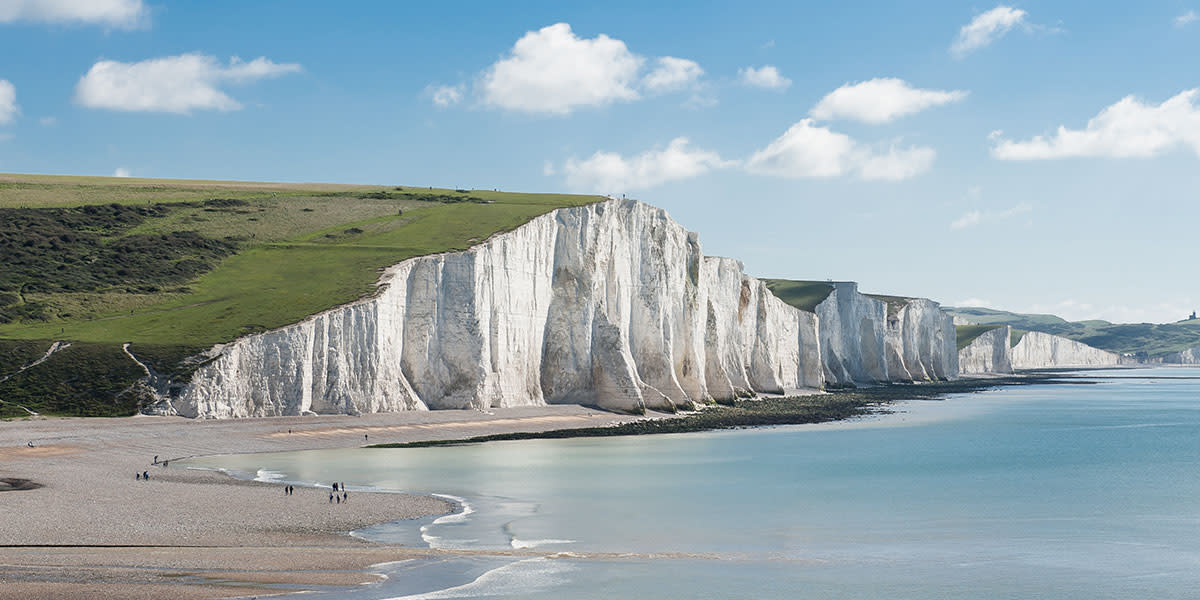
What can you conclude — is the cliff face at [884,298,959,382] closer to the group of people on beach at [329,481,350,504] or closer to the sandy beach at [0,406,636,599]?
the sandy beach at [0,406,636,599]

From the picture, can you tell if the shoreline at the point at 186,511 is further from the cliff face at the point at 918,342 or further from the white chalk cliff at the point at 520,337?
the cliff face at the point at 918,342

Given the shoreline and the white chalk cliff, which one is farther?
the white chalk cliff

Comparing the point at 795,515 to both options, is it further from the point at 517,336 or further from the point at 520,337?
the point at 520,337

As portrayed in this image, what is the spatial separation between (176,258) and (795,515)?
47.7 metres

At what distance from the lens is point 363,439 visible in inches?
1917

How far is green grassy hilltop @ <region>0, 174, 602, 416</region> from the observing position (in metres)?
48.8

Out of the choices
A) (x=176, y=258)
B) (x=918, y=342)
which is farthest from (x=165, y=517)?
(x=918, y=342)

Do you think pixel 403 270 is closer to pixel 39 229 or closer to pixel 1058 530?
pixel 39 229

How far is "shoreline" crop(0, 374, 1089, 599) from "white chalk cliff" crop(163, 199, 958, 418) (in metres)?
2.20

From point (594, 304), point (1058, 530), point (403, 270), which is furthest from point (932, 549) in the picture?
point (594, 304)

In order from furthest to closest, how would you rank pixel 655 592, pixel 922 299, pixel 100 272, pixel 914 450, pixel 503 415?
pixel 922 299 < pixel 100 272 < pixel 503 415 < pixel 914 450 < pixel 655 592

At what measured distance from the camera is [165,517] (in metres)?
26.3

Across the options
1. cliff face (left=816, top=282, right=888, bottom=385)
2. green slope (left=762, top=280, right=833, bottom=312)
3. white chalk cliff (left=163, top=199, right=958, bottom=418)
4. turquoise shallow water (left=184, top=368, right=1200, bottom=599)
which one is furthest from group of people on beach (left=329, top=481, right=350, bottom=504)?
cliff face (left=816, top=282, right=888, bottom=385)

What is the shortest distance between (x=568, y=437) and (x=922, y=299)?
11060 centimetres
